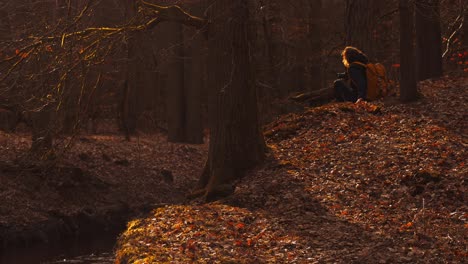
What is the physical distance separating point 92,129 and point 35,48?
60.8ft

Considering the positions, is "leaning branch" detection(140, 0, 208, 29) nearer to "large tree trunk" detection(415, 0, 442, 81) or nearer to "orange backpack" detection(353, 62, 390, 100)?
"orange backpack" detection(353, 62, 390, 100)

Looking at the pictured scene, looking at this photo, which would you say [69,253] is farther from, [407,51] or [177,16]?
[407,51]

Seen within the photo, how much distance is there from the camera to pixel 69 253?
15.2 m

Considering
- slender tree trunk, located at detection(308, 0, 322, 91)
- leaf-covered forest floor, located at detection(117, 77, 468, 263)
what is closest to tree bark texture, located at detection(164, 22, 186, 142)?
slender tree trunk, located at detection(308, 0, 322, 91)

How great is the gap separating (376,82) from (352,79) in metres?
0.53

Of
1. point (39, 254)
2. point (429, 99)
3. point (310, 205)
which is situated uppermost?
point (429, 99)

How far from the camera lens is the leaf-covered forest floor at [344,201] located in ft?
32.7

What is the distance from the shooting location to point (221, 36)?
47.6 ft

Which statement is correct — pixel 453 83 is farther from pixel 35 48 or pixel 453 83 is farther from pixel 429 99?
pixel 35 48

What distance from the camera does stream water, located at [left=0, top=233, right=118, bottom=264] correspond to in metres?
14.4

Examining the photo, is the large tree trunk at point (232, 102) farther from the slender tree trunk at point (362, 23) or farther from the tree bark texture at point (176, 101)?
the tree bark texture at point (176, 101)

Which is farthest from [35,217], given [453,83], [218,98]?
[453,83]

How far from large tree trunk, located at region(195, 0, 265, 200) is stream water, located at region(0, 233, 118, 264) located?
2.44 metres

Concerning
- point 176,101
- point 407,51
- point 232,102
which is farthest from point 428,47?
point 176,101
